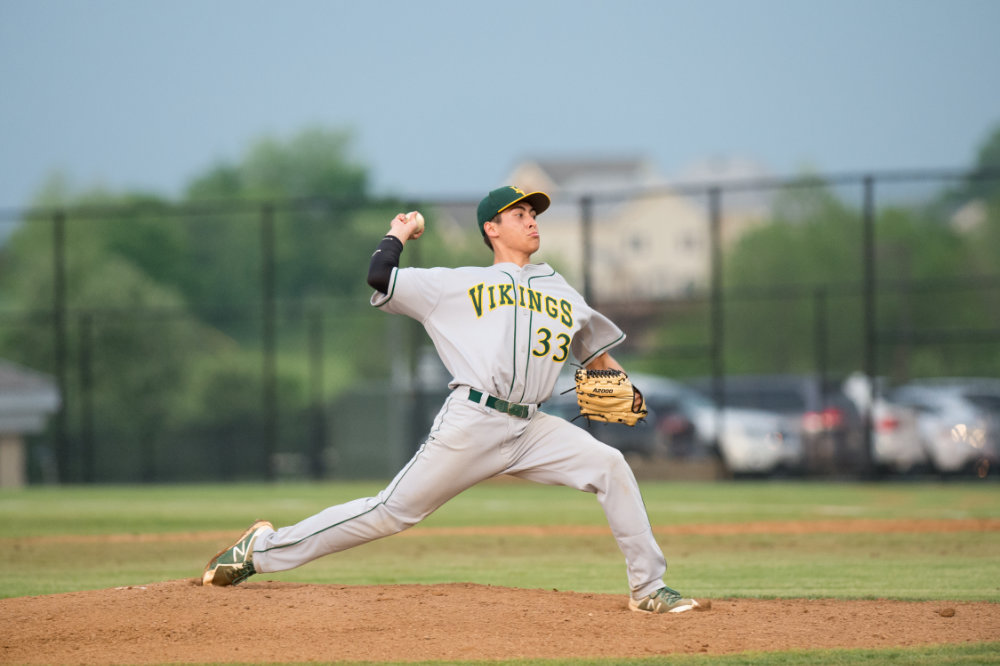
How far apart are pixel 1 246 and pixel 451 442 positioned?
52512mm

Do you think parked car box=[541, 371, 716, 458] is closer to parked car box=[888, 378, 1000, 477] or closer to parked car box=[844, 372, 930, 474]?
parked car box=[844, 372, 930, 474]

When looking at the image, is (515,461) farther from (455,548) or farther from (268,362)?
(268,362)

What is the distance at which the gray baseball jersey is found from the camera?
5.57 meters

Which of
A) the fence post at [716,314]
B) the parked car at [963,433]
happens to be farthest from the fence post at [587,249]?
the parked car at [963,433]

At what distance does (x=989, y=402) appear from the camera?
18984 millimetres

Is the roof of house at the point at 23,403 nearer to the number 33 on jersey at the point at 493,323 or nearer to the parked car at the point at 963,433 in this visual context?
Answer: the parked car at the point at 963,433

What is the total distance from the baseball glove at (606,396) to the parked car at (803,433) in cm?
1375

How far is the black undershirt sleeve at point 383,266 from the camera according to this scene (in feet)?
18.3

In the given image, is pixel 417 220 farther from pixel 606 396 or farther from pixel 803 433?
pixel 803 433

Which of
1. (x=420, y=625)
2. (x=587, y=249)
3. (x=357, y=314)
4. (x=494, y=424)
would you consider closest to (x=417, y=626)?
(x=420, y=625)

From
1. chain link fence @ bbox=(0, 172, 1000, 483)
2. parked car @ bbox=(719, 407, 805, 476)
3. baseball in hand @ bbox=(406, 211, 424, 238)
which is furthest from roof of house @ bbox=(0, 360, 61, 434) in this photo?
baseball in hand @ bbox=(406, 211, 424, 238)

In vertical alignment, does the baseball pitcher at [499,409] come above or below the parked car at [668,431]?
above

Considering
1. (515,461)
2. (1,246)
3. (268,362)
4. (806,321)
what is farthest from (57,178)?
(515,461)

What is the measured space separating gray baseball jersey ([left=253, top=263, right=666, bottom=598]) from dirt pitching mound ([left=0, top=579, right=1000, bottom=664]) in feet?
1.17
